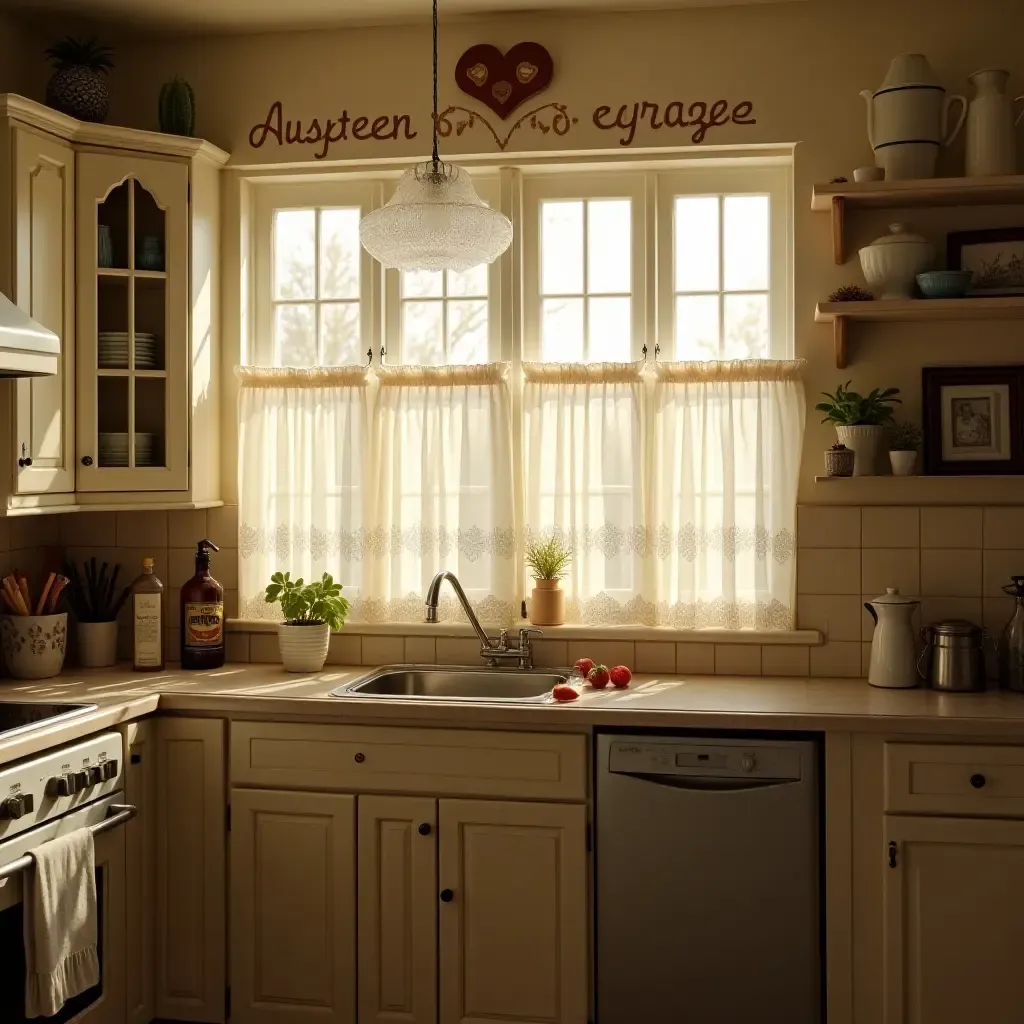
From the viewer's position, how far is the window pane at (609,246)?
3.38 m

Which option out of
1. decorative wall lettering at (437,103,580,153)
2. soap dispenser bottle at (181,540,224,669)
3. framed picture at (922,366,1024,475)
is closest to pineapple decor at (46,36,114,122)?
decorative wall lettering at (437,103,580,153)

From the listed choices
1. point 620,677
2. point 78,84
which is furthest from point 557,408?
point 78,84

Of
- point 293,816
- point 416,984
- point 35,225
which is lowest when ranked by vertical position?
point 416,984

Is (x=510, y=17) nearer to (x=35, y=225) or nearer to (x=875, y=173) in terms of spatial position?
(x=875, y=173)

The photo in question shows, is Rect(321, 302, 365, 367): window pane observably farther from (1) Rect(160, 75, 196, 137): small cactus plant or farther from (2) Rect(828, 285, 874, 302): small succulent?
(2) Rect(828, 285, 874, 302): small succulent

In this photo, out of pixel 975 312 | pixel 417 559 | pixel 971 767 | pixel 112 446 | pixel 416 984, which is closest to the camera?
pixel 971 767

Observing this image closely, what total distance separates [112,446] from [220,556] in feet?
1.64

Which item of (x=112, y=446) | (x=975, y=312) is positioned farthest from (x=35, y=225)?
(x=975, y=312)

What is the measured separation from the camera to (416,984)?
2.80 meters

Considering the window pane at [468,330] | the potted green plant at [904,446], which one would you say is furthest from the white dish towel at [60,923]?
the potted green plant at [904,446]

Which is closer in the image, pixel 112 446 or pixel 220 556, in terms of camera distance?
pixel 112 446

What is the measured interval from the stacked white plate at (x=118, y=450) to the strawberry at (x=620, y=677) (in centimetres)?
143

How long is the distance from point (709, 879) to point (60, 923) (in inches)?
56.2

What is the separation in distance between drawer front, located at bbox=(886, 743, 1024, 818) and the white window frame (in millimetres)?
1204
